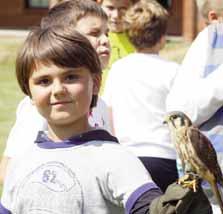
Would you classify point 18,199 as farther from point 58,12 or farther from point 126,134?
point 126,134

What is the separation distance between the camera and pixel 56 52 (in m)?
2.92

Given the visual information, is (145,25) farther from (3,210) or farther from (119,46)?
(3,210)

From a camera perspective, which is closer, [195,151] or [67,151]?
[67,151]

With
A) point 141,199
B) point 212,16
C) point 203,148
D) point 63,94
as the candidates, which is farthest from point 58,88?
point 212,16

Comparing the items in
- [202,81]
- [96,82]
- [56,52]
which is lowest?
[202,81]

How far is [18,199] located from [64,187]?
0.18 metres

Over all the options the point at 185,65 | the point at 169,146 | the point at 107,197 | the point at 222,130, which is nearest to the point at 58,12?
the point at 185,65

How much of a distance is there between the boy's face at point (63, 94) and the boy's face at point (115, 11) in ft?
10.2

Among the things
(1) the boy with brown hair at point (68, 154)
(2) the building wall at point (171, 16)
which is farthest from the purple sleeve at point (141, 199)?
(2) the building wall at point (171, 16)

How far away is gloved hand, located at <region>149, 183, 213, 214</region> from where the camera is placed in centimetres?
247

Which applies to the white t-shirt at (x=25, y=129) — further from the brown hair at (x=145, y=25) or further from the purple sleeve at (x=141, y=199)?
the brown hair at (x=145, y=25)

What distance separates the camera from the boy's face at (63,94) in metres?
2.89

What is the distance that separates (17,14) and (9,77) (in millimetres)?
5660

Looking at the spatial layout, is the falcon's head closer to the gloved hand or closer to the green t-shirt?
the gloved hand
